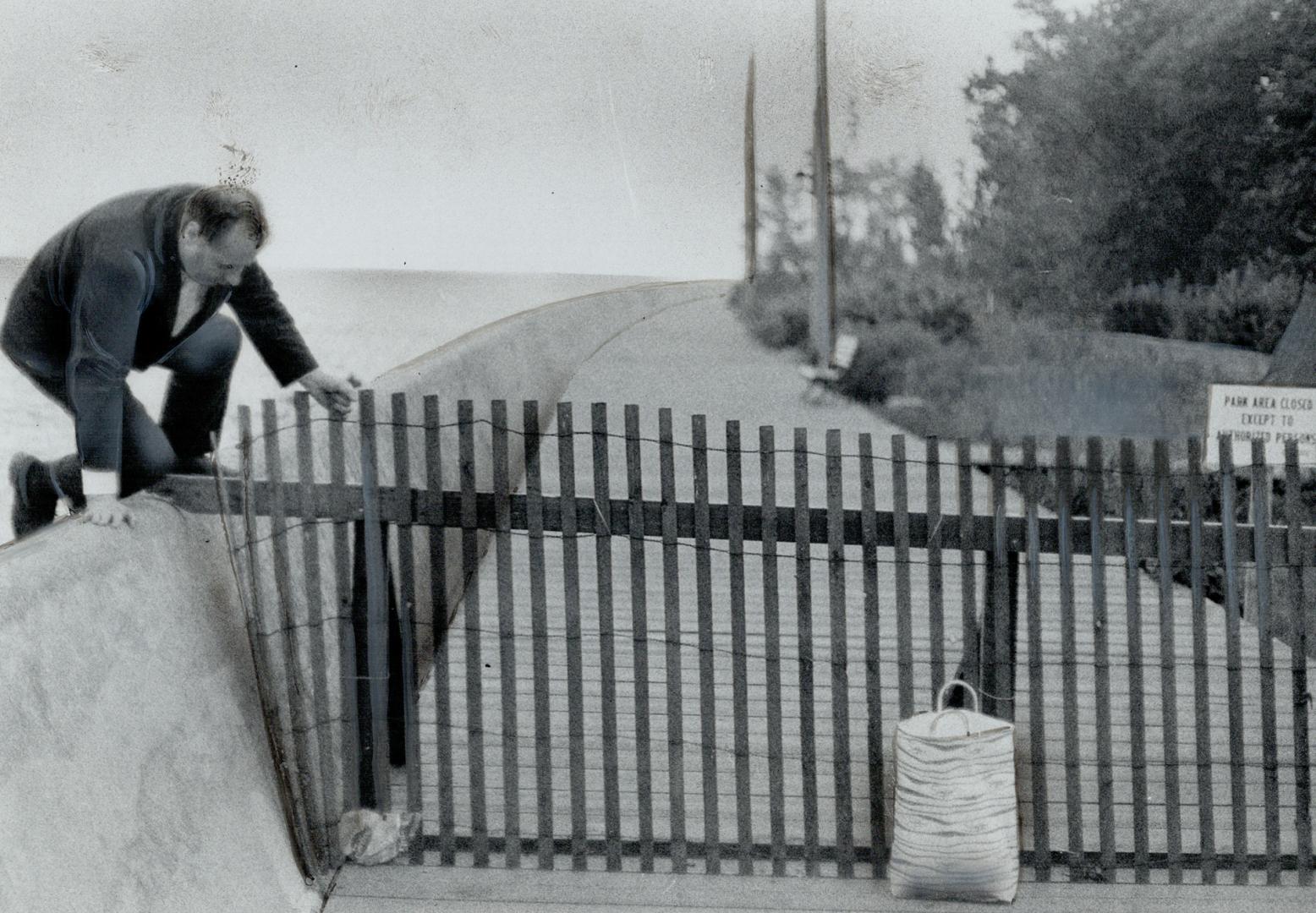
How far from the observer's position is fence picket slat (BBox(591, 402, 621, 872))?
3.95m

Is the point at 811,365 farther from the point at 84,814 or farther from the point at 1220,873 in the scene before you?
the point at 84,814

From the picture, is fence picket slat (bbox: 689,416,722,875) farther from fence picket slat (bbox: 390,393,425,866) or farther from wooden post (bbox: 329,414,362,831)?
wooden post (bbox: 329,414,362,831)

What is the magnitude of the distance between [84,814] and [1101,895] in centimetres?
270

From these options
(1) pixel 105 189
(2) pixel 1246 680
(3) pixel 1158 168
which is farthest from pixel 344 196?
(2) pixel 1246 680

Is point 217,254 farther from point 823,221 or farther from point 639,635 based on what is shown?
point 823,221

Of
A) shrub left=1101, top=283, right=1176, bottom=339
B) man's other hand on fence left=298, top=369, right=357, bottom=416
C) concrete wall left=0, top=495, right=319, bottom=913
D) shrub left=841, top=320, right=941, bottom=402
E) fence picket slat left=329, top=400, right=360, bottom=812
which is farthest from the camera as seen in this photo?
shrub left=1101, top=283, right=1176, bottom=339

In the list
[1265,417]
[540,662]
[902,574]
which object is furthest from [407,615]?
[1265,417]

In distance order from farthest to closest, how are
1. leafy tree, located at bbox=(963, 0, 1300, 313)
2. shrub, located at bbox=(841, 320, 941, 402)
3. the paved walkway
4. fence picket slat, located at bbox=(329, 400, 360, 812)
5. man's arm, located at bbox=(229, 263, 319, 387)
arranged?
shrub, located at bbox=(841, 320, 941, 402) → leafy tree, located at bbox=(963, 0, 1300, 313) → man's arm, located at bbox=(229, 263, 319, 387) → fence picket slat, located at bbox=(329, 400, 360, 812) → the paved walkway

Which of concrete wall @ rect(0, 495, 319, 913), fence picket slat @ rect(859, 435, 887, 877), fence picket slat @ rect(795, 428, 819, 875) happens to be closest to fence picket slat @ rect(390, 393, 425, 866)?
concrete wall @ rect(0, 495, 319, 913)

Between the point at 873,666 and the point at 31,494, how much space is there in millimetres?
2440

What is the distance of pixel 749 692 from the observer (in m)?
5.61

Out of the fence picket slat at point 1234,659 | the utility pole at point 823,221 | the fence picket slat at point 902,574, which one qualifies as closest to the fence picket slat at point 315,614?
the fence picket slat at point 902,574

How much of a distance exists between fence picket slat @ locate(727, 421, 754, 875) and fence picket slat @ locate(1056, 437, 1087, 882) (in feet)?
2.98

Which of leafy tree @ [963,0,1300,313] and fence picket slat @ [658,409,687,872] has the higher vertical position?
leafy tree @ [963,0,1300,313]
